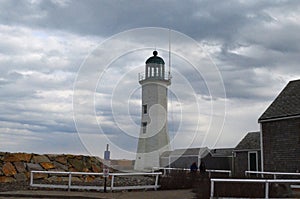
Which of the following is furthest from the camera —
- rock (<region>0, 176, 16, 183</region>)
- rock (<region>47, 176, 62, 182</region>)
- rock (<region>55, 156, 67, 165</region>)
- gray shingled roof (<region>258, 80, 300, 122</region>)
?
rock (<region>55, 156, 67, 165</region>)

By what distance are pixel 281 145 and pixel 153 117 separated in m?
15.7


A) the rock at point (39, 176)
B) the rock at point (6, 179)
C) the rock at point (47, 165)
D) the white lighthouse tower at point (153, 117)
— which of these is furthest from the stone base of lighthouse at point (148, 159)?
the rock at point (6, 179)

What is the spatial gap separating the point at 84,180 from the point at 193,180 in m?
5.44

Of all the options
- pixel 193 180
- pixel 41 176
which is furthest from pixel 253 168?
pixel 41 176

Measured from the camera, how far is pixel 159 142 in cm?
3403

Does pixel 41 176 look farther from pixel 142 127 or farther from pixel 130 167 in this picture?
pixel 142 127

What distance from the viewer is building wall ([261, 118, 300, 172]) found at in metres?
18.9

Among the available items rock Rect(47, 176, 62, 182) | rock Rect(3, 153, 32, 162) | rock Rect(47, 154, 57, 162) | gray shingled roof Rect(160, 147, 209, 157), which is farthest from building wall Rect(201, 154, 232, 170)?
rock Rect(3, 153, 32, 162)

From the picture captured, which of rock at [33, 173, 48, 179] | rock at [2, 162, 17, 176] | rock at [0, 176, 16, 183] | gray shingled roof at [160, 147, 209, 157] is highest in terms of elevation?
gray shingled roof at [160, 147, 209, 157]

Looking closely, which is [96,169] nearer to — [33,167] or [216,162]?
[33,167]

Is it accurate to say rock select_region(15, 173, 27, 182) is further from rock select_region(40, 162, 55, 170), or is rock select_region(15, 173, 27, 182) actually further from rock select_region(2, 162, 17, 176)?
rock select_region(40, 162, 55, 170)

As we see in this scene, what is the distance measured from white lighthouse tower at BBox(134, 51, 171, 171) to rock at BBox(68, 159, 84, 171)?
13050 millimetres

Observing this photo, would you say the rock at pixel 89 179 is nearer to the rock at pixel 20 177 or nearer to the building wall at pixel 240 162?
the rock at pixel 20 177

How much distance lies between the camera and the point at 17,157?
1870 centimetres
